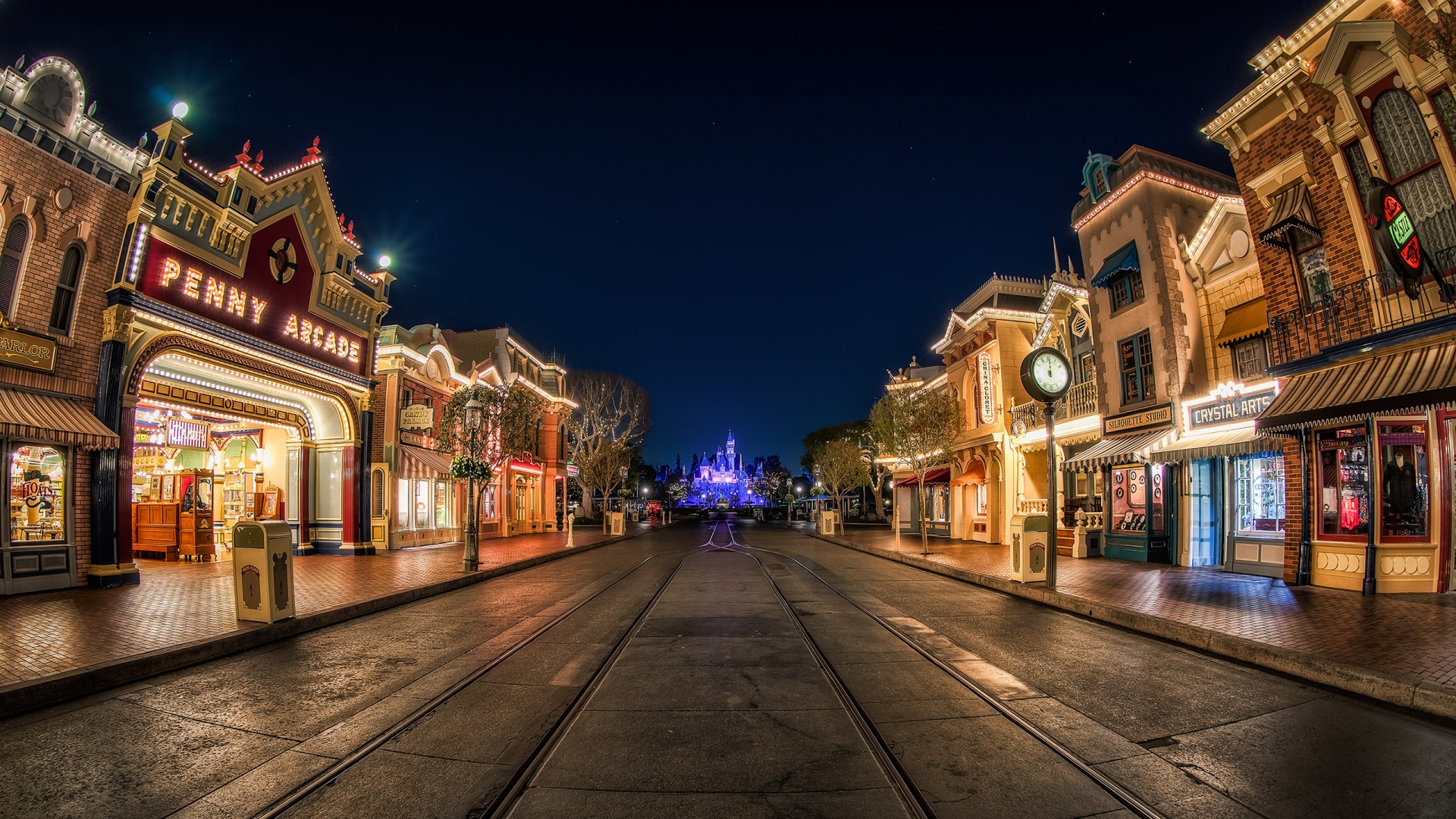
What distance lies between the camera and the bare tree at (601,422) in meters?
44.8

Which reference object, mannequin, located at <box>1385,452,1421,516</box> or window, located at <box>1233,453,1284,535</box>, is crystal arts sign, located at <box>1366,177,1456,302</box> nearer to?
mannequin, located at <box>1385,452,1421,516</box>

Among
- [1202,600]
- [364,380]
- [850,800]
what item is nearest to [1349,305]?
[1202,600]

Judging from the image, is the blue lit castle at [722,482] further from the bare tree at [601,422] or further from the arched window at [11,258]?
the arched window at [11,258]

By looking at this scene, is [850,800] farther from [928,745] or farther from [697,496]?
[697,496]

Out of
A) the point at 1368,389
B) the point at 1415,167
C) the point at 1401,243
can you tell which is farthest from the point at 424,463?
the point at 1415,167

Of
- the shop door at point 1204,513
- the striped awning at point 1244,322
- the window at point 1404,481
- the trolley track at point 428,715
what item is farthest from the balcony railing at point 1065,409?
the trolley track at point 428,715

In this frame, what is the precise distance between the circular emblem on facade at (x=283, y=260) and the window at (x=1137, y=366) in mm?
23628

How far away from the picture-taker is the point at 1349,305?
1120cm

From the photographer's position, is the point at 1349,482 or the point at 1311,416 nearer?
the point at 1311,416

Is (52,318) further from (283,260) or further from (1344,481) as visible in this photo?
(1344,481)

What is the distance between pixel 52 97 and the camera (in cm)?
1183

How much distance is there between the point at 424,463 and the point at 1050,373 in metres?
22.1

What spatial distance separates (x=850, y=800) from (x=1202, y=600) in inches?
385

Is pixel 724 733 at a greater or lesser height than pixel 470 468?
lesser
